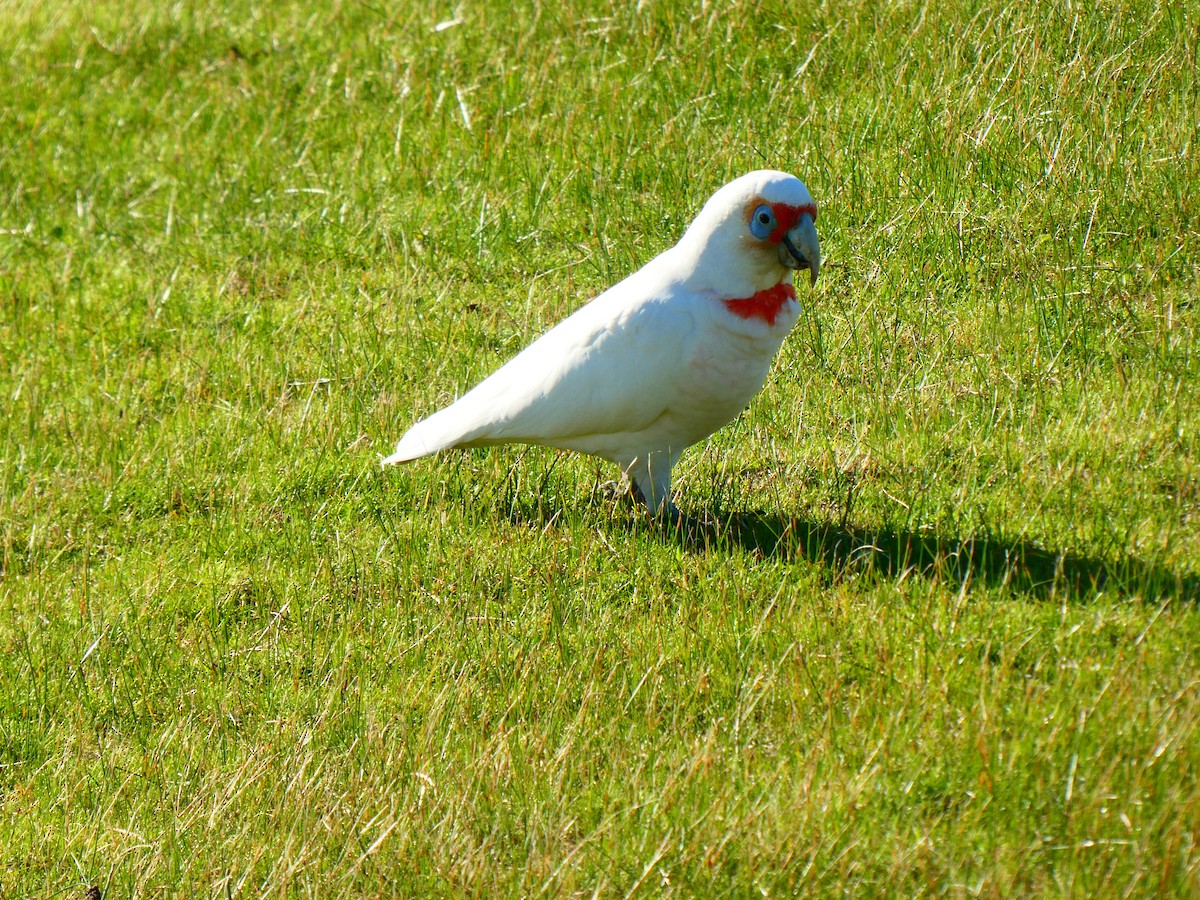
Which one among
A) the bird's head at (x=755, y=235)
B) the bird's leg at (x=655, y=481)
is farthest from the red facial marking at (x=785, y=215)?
the bird's leg at (x=655, y=481)

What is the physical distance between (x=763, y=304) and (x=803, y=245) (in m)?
0.25

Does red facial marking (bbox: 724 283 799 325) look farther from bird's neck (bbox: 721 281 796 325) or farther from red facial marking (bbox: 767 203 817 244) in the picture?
red facial marking (bbox: 767 203 817 244)

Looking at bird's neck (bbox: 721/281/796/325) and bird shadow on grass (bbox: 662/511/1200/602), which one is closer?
bird shadow on grass (bbox: 662/511/1200/602)

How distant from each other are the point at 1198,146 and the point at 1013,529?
86.8 inches

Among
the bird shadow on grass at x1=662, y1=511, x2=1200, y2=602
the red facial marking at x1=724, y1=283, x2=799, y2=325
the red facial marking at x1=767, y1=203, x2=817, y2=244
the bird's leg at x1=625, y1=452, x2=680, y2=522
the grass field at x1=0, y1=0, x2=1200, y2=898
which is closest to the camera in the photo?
the grass field at x1=0, y1=0, x2=1200, y2=898

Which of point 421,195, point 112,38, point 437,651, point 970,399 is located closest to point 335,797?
point 437,651

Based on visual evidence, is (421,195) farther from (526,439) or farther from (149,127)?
(526,439)

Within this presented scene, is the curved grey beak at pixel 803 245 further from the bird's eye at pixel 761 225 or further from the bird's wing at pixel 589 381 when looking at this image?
the bird's wing at pixel 589 381

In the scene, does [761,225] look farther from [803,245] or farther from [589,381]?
[589,381]

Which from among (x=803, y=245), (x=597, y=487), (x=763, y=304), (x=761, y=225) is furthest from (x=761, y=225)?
(x=597, y=487)

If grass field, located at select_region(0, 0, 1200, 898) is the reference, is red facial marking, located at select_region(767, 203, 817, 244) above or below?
above

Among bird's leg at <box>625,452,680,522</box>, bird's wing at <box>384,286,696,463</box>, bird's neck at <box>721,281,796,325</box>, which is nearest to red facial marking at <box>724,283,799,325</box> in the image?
bird's neck at <box>721,281,796,325</box>

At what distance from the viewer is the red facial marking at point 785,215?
429 centimetres

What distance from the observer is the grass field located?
3309 millimetres
